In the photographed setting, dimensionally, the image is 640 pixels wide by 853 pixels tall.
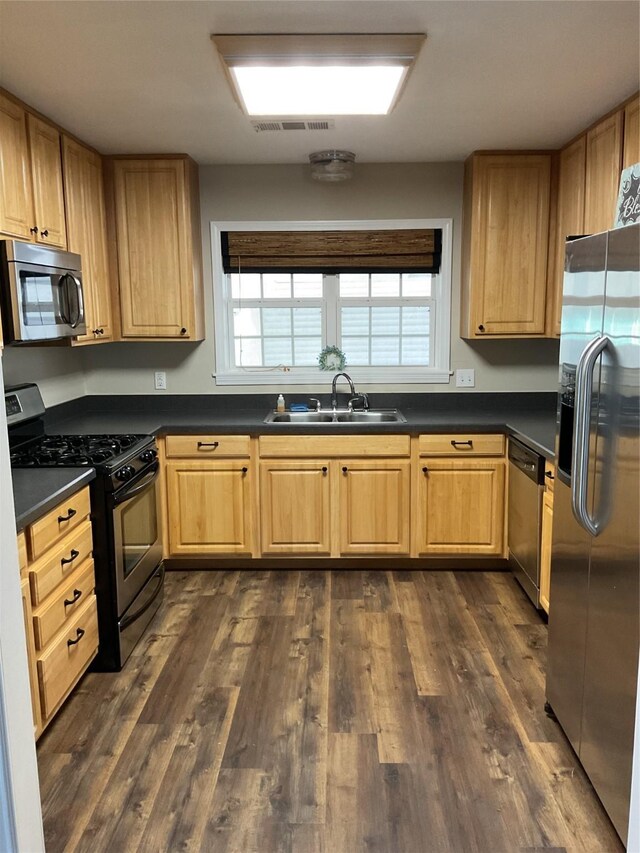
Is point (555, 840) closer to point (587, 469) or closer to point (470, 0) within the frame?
point (587, 469)

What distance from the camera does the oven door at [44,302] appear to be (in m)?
2.57

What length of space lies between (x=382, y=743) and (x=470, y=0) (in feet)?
7.92

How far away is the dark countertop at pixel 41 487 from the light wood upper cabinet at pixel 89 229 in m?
0.95

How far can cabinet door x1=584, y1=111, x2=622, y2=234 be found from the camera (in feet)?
9.53

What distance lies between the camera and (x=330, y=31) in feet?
7.06

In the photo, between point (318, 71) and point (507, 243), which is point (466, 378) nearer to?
point (507, 243)

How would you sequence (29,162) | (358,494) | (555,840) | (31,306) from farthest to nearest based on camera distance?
(358,494), (29,162), (31,306), (555,840)

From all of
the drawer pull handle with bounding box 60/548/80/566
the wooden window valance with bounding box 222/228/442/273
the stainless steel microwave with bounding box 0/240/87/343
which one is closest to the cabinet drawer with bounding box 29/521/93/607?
the drawer pull handle with bounding box 60/548/80/566

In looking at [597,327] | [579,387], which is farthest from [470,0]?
[579,387]

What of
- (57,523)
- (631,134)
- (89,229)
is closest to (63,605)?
(57,523)

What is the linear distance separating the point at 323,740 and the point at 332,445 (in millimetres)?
1720

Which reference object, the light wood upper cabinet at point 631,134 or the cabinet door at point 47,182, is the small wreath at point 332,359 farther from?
the light wood upper cabinet at point 631,134

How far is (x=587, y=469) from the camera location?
195 centimetres

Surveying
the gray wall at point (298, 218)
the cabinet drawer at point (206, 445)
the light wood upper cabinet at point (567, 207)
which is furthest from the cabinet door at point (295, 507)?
the light wood upper cabinet at point (567, 207)
